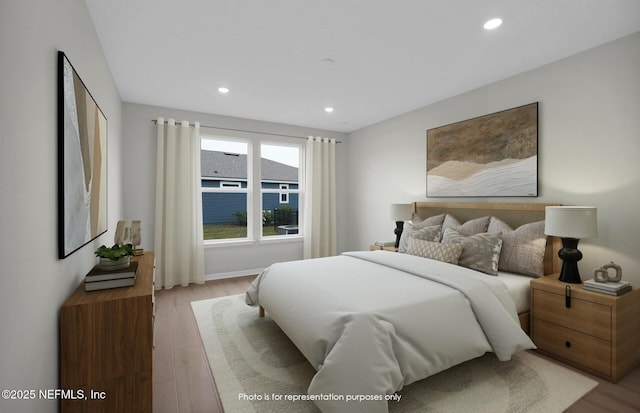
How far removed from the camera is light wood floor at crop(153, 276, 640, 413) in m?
1.82

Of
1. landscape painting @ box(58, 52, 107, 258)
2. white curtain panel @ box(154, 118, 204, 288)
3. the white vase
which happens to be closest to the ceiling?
white curtain panel @ box(154, 118, 204, 288)

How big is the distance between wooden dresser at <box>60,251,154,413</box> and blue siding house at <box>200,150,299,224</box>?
10.4 feet

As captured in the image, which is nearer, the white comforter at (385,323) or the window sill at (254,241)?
the white comforter at (385,323)

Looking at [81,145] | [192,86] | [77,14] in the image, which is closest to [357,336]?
[81,145]

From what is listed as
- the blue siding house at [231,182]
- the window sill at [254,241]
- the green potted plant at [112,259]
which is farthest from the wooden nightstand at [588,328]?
the blue siding house at [231,182]

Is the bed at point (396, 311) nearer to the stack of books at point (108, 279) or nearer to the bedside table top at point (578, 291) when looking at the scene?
the bedside table top at point (578, 291)

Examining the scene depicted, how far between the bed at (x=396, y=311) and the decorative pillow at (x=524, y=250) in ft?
0.07

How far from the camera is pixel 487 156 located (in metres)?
3.33

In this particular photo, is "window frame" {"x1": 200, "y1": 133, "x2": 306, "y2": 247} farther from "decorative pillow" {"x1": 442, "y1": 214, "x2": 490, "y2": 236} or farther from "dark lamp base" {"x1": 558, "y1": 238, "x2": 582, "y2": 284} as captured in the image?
"dark lamp base" {"x1": 558, "y1": 238, "x2": 582, "y2": 284}

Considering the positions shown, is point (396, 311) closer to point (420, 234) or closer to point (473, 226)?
point (420, 234)

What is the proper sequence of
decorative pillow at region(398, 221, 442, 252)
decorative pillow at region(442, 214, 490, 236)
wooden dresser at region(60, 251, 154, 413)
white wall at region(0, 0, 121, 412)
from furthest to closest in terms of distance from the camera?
1. decorative pillow at region(398, 221, 442, 252)
2. decorative pillow at region(442, 214, 490, 236)
3. wooden dresser at region(60, 251, 154, 413)
4. white wall at region(0, 0, 121, 412)

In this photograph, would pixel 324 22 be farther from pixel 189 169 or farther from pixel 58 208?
pixel 189 169

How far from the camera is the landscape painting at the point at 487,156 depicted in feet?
9.80

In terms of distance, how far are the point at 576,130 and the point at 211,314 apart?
155 inches
